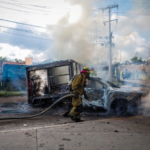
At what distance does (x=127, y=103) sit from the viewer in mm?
5938

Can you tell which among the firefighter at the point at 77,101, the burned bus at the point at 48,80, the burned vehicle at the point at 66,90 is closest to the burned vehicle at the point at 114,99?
the burned vehicle at the point at 66,90

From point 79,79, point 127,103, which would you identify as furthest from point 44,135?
point 127,103

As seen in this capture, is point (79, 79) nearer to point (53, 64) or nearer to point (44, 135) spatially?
point (44, 135)

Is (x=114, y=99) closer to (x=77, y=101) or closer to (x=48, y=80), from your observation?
(x=77, y=101)

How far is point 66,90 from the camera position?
744 centimetres

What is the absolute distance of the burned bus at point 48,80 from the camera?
293 inches

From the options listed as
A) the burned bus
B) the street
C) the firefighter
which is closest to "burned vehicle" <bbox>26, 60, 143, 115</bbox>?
the burned bus

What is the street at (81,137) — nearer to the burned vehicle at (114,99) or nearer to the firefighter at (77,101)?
the firefighter at (77,101)

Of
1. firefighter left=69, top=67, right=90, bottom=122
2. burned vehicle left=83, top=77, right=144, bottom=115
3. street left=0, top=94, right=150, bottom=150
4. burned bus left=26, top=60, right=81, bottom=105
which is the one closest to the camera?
street left=0, top=94, right=150, bottom=150

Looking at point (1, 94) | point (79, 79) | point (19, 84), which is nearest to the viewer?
point (79, 79)

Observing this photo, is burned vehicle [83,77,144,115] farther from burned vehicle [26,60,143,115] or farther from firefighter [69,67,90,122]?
firefighter [69,67,90,122]

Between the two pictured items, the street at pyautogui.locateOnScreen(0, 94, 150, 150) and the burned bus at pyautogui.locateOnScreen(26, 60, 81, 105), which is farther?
the burned bus at pyautogui.locateOnScreen(26, 60, 81, 105)

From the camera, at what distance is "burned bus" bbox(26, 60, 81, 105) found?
7.45 metres

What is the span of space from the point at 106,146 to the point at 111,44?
2310 centimetres
